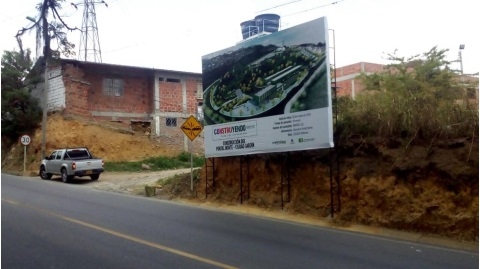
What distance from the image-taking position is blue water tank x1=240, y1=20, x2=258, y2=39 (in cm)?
2699

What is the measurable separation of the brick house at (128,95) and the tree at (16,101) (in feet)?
3.63

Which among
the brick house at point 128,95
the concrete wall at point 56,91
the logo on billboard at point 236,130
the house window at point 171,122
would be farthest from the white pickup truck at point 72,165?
the house window at point 171,122

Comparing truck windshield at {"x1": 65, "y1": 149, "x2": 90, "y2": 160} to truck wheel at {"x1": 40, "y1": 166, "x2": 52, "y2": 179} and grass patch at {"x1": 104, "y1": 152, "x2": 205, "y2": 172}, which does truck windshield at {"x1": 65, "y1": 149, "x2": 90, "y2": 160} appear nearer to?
truck wheel at {"x1": 40, "y1": 166, "x2": 52, "y2": 179}

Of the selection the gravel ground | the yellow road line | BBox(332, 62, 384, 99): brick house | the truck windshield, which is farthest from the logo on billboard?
BBox(332, 62, 384, 99): brick house

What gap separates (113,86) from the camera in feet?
118

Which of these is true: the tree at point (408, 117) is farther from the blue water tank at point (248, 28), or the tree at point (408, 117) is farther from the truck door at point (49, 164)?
the truck door at point (49, 164)

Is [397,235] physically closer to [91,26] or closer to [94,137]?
[94,137]

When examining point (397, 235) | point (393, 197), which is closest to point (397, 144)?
point (393, 197)

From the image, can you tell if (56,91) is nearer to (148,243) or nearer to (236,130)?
(236,130)

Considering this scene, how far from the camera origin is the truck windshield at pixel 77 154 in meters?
26.8

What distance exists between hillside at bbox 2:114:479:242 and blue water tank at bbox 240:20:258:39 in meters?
10.3

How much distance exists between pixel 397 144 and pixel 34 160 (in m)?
26.9

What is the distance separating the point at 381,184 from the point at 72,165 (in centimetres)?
1697

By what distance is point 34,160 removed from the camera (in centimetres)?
3425
